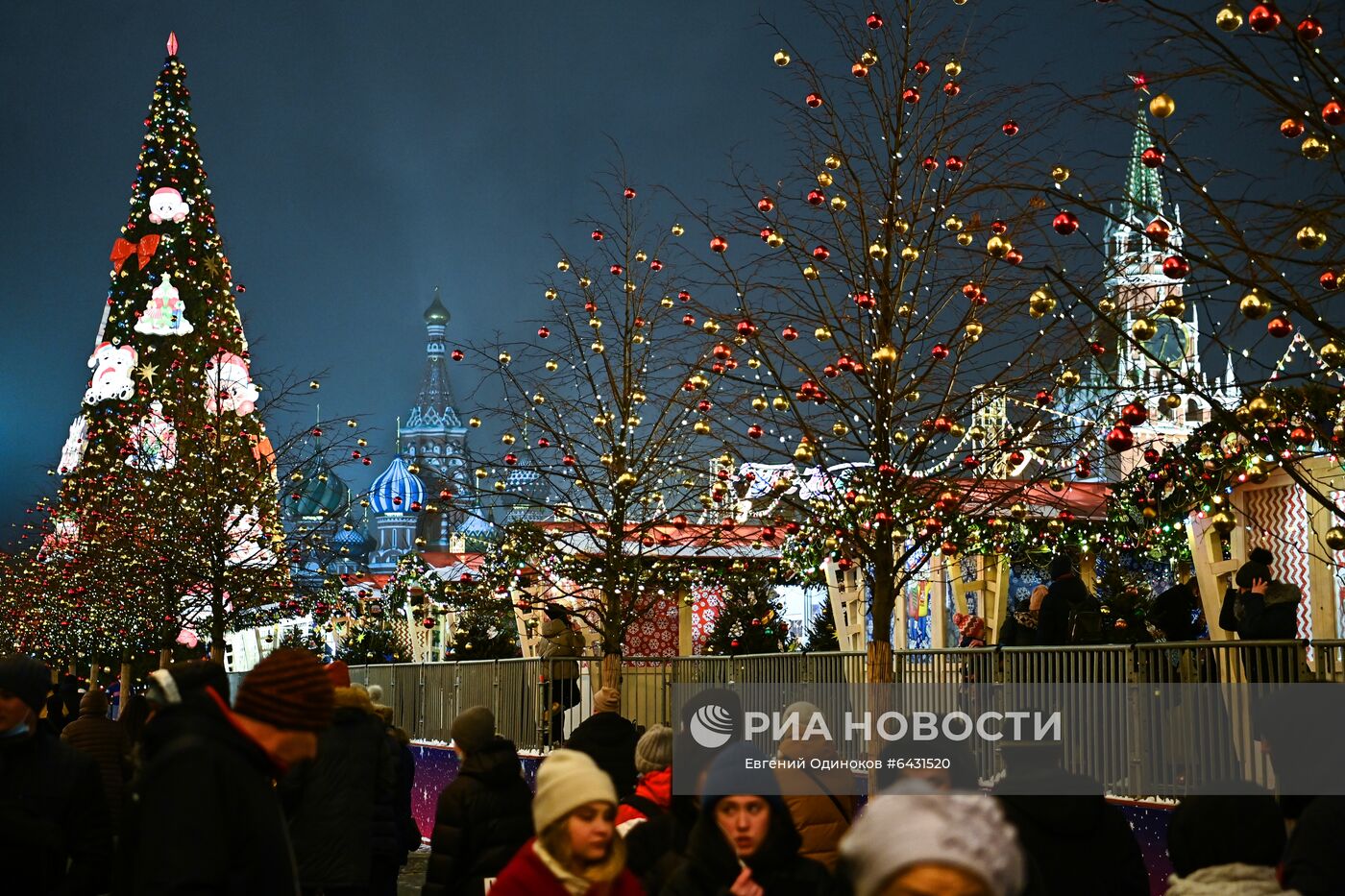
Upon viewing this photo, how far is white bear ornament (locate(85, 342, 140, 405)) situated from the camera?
4909 cm

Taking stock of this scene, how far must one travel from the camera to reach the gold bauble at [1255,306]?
255 inches

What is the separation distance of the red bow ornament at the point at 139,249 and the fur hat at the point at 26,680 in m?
46.5

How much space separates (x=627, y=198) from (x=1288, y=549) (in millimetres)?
7988

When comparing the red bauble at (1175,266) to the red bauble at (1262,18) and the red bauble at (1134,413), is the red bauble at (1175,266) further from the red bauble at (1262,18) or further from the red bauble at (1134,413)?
the red bauble at (1262,18)

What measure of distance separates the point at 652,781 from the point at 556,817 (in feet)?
10.4

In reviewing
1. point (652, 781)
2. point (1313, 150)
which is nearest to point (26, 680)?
point (652, 781)

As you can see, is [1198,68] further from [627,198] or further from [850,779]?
[627,198]

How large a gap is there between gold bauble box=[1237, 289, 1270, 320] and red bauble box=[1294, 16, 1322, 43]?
43.5 inches

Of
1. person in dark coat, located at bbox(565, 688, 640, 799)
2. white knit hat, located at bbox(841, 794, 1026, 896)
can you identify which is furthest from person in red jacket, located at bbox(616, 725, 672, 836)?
white knit hat, located at bbox(841, 794, 1026, 896)

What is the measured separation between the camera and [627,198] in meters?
17.2

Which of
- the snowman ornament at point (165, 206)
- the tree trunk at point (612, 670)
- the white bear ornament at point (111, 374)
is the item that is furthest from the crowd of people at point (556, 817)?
the snowman ornament at point (165, 206)

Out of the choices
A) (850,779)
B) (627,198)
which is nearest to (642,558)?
(627,198)

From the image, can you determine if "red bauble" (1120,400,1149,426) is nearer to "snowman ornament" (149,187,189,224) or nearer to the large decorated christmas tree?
the large decorated christmas tree

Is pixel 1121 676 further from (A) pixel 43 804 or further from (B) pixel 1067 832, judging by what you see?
(A) pixel 43 804
